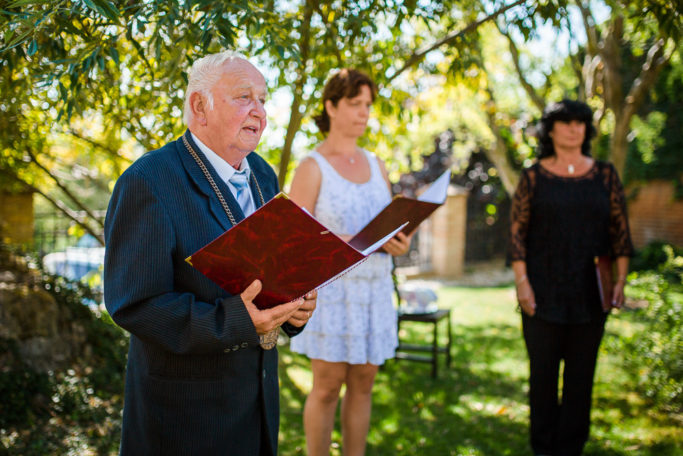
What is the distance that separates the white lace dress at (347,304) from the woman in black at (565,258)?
1007 millimetres

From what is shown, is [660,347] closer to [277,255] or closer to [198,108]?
[277,255]

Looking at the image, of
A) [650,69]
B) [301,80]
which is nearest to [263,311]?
[301,80]

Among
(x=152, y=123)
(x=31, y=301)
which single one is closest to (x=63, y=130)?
(x=152, y=123)

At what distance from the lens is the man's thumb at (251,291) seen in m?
1.55

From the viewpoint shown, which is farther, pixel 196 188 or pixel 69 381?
pixel 69 381

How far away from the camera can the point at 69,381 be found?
403 centimetres

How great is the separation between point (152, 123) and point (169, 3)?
1.67 m

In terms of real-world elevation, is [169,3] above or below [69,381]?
above

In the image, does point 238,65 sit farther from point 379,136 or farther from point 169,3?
point 379,136

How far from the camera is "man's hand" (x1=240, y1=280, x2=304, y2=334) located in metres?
1.55

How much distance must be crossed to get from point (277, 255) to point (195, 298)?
0.31 metres

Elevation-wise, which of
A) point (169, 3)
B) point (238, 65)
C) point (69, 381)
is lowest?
point (69, 381)

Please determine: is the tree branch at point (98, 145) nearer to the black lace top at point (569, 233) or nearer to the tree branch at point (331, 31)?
the tree branch at point (331, 31)

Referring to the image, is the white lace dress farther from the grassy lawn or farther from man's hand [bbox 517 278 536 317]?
the grassy lawn
